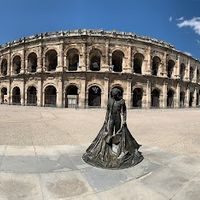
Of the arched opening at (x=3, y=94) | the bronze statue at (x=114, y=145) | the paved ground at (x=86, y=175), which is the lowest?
the paved ground at (x=86, y=175)

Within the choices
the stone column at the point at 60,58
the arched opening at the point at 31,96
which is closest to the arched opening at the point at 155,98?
the stone column at the point at 60,58

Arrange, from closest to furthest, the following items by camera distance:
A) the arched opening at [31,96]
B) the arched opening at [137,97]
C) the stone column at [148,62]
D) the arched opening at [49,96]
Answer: the arched opening at [49,96]
the stone column at [148,62]
the arched opening at [137,97]
the arched opening at [31,96]

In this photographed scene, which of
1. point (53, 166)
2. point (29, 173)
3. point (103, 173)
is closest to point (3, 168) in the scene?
point (29, 173)

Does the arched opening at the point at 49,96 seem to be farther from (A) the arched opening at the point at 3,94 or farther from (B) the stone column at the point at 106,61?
(A) the arched opening at the point at 3,94

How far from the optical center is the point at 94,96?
30062 mm

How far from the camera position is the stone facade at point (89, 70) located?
2864 centimetres

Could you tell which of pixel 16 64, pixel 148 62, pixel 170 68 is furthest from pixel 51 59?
pixel 170 68

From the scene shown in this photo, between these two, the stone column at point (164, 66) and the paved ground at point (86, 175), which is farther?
the stone column at point (164, 66)

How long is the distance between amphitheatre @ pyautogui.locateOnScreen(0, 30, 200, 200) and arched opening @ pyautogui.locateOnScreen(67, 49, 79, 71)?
15cm

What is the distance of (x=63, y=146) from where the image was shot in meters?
6.75

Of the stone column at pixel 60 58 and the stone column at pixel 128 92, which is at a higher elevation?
the stone column at pixel 60 58

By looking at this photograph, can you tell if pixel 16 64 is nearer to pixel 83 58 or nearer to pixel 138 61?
pixel 83 58

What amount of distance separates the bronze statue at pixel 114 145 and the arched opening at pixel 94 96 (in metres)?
23.9

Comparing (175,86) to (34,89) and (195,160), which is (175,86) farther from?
(195,160)
